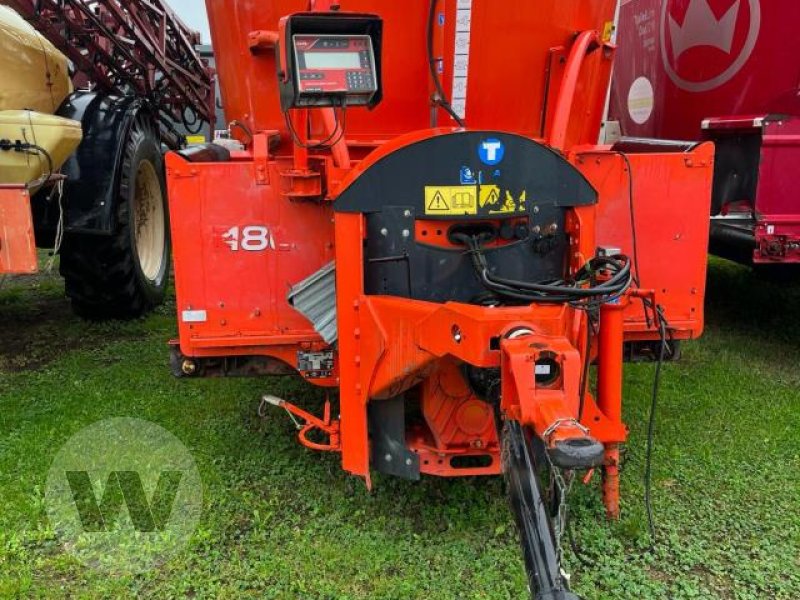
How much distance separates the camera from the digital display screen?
7.30 ft

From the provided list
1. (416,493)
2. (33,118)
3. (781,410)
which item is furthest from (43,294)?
(781,410)

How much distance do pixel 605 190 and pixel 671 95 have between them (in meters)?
2.99

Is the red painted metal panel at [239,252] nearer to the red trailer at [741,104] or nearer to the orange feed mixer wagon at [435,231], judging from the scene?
the orange feed mixer wagon at [435,231]

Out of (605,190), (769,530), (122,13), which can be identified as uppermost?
(122,13)

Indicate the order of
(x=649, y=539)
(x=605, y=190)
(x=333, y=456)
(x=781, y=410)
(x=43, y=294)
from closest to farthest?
(x=649, y=539), (x=605, y=190), (x=333, y=456), (x=781, y=410), (x=43, y=294)

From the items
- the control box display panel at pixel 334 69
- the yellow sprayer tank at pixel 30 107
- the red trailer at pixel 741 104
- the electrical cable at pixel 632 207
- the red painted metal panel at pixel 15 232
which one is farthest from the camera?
the red trailer at pixel 741 104

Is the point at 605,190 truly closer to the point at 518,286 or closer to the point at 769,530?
the point at 518,286

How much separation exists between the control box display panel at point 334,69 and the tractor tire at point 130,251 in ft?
8.73

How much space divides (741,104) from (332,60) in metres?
3.38

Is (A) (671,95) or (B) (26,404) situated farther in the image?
(A) (671,95)

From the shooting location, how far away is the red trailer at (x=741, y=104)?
169 inches

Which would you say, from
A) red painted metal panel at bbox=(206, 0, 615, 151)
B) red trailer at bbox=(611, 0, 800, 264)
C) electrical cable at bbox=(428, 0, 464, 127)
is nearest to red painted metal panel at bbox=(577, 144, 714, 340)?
red painted metal panel at bbox=(206, 0, 615, 151)

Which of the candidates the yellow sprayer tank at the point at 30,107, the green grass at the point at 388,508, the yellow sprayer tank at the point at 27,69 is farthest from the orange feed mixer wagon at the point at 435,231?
the yellow sprayer tank at the point at 27,69

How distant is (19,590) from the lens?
8.09 feet
